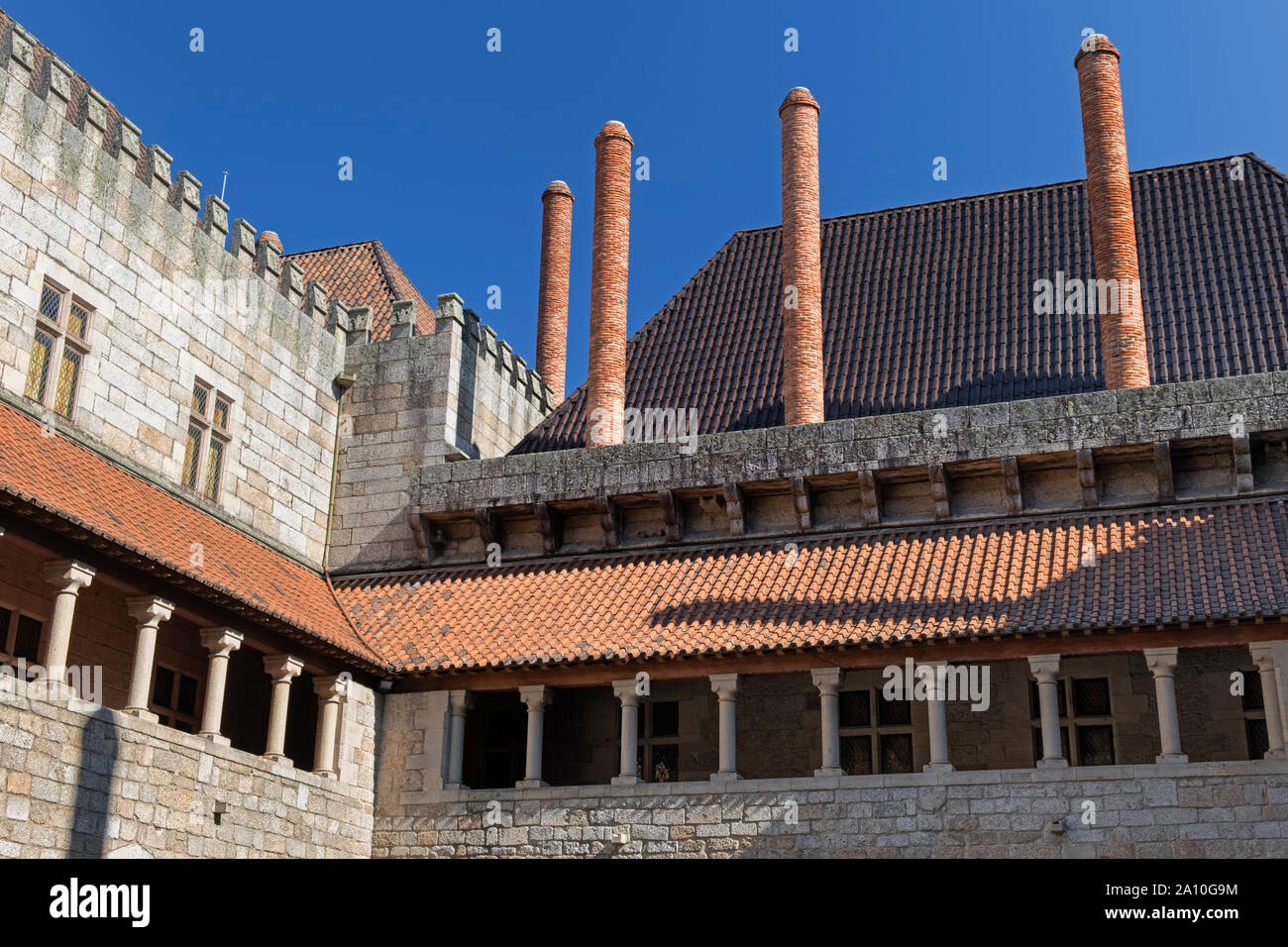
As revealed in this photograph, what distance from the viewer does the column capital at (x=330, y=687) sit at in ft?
56.1

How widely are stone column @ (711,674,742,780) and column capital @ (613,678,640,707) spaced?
3.16 feet

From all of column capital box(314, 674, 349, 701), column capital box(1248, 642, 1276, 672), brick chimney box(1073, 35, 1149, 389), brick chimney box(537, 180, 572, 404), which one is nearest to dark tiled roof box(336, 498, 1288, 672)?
column capital box(1248, 642, 1276, 672)

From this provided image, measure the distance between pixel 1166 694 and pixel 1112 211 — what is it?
740cm

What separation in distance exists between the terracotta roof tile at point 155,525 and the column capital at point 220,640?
40 cm

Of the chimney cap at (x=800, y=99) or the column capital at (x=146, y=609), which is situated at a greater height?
the chimney cap at (x=800, y=99)

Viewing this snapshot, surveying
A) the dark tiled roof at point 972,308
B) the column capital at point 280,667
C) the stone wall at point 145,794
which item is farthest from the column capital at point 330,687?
the dark tiled roof at point 972,308

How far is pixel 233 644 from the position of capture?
15.2 m

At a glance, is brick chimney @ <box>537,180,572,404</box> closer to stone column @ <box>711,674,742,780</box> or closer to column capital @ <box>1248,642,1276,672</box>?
stone column @ <box>711,674,742,780</box>

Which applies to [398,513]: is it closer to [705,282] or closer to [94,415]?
[94,415]

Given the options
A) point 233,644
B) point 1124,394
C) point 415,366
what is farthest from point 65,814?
point 1124,394

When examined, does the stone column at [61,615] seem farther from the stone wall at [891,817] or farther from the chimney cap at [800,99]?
the chimney cap at [800,99]

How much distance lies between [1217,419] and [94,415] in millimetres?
13037

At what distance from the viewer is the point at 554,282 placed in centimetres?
2848
